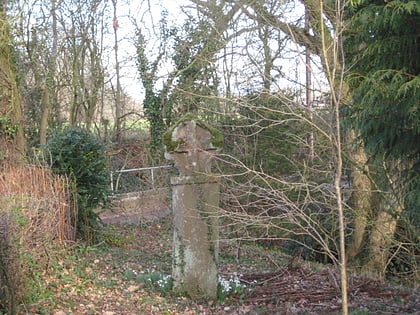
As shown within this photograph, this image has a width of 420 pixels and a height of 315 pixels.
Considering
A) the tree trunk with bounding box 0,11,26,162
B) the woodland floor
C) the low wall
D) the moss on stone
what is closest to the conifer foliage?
the woodland floor

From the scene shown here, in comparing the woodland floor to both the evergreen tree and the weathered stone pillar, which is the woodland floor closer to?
the weathered stone pillar

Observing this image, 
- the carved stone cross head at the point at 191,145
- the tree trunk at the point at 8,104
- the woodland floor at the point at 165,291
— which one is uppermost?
the tree trunk at the point at 8,104

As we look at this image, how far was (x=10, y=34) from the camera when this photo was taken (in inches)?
555

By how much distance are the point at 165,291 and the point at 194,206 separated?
1.28 meters

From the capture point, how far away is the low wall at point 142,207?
14.5m

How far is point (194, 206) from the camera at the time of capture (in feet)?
24.0

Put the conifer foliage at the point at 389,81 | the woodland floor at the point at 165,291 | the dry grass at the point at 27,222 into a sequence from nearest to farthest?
the dry grass at the point at 27,222, the conifer foliage at the point at 389,81, the woodland floor at the point at 165,291

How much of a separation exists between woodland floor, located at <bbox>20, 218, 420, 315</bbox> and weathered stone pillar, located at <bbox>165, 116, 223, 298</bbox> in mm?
282

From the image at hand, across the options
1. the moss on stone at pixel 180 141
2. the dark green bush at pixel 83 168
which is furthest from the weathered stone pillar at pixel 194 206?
the dark green bush at pixel 83 168

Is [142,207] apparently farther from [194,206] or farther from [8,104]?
[194,206]

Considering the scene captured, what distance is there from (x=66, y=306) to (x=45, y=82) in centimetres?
1437

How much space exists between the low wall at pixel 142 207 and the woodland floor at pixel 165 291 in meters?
4.52

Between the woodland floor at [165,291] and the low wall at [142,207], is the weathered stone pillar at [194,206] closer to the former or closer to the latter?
the woodland floor at [165,291]

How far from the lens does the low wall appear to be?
14516mm
